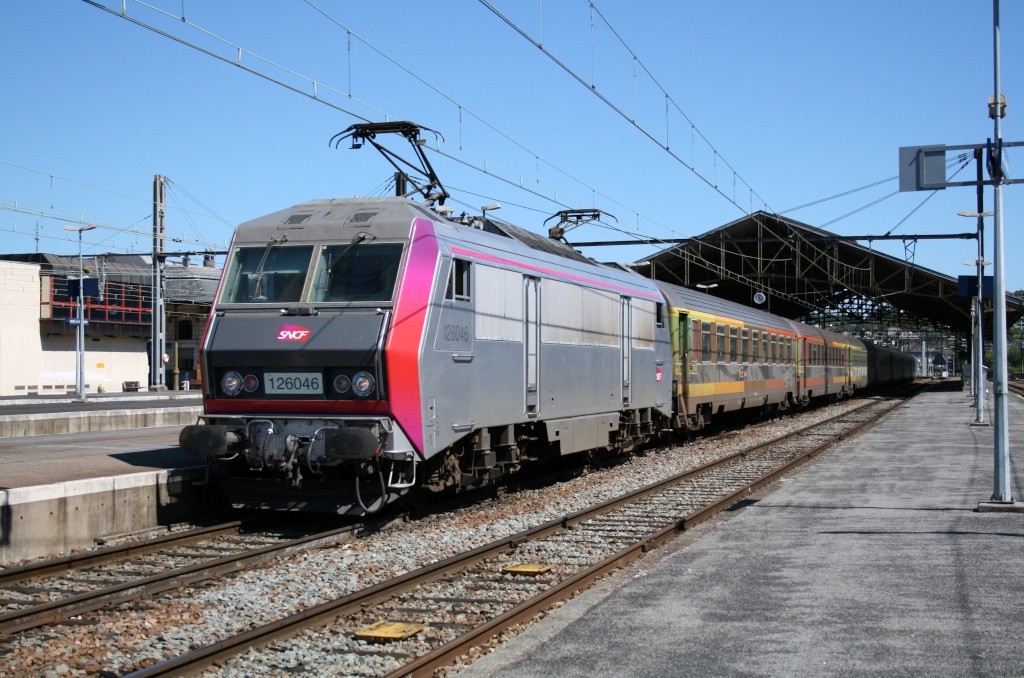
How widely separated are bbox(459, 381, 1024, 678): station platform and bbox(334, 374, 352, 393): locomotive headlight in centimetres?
350

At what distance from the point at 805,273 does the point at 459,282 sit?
46.0m

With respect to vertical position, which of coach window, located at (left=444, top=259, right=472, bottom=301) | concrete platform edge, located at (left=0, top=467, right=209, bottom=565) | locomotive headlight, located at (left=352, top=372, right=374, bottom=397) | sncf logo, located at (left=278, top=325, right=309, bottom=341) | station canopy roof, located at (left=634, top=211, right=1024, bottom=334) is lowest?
concrete platform edge, located at (left=0, top=467, right=209, bottom=565)

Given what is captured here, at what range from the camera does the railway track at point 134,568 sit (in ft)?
26.0

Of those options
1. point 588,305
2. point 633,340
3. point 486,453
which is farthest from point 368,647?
point 633,340

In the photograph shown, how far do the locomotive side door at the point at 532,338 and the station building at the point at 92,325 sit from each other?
32.8m

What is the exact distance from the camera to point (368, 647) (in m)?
7.03

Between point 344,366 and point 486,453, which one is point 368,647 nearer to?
point 344,366

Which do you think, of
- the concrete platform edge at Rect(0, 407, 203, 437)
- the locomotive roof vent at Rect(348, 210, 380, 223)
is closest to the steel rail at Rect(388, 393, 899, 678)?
the locomotive roof vent at Rect(348, 210, 380, 223)

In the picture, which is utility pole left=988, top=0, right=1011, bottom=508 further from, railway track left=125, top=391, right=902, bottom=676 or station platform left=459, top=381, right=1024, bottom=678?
railway track left=125, top=391, right=902, bottom=676

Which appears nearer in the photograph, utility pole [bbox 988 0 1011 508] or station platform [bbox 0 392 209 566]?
station platform [bbox 0 392 209 566]

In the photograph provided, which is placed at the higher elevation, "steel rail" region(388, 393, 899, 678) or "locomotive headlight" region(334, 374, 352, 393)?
"locomotive headlight" region(334, 374, 352, 393)

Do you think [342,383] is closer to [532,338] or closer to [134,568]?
[134,568]

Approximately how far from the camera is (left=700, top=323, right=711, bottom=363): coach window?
23.9 meters

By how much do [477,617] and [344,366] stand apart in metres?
3.82
